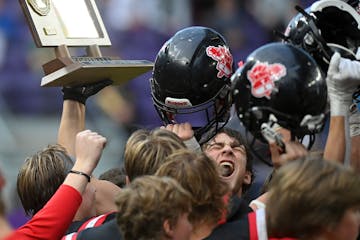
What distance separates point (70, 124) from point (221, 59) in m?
0.93

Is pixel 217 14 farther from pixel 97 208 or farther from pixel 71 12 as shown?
pixel 97 208

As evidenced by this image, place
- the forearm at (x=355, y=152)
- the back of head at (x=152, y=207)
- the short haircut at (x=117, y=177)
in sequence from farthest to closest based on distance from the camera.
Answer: the short haircut at (x=117, y=177)
the forearm at (x=355, y=152)
the back of head at (x=152, y=207)

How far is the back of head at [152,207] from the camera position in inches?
116

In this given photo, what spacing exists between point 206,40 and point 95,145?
2.09 feet

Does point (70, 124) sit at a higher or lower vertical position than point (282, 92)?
lower

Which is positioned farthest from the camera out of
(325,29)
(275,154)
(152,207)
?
(325,29)

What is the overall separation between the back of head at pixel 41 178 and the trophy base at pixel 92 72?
38cm

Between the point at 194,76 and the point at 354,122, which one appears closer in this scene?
the point at 194,76

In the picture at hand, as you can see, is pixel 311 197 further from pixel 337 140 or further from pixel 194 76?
pixel 194 76

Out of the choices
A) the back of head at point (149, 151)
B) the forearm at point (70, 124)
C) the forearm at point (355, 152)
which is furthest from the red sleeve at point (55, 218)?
the forearm at point (355, 152)

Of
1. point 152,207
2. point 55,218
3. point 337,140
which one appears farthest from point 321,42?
point 55,218

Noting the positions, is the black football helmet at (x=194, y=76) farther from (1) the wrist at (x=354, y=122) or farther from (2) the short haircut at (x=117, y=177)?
(2) the short haircut at (x=117, y=177)

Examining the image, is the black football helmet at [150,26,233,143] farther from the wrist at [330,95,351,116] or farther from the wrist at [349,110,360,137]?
the wrist at [330,95,351,116]

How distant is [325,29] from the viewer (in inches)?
145
